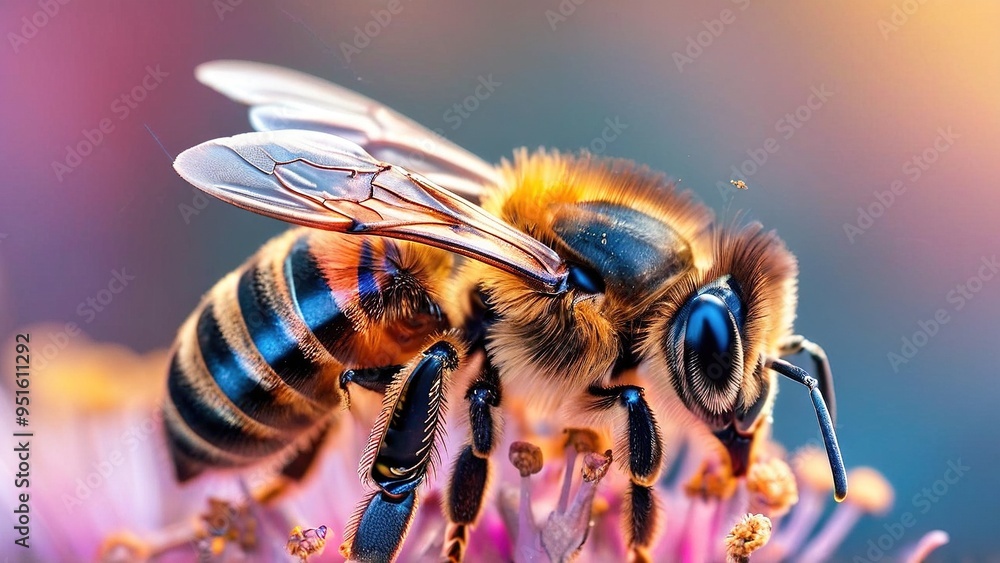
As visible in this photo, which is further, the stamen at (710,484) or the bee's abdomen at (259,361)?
the stamen at (710,484)

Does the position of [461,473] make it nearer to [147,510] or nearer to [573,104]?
[147,510]

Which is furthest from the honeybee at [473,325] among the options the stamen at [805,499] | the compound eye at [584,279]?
the stamen at [805,499]

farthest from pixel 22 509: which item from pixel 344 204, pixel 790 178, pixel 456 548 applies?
pixel 790 178

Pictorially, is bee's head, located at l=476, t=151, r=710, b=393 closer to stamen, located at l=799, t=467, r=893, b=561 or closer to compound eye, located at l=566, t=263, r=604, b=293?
compound eye, located at l=566, t=263, r=604, b=293

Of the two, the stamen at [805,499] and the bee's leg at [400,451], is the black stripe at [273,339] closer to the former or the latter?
the bee's leg at [400,451]

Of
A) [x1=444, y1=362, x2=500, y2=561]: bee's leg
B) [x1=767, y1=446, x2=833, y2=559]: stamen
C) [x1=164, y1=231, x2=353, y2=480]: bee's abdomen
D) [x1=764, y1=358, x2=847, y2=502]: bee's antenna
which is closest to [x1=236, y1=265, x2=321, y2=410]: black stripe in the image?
[x1=164, y1=231, x2=353, y2=480]: bee's abdomen

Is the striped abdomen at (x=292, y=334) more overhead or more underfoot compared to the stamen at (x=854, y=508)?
more underfoot
